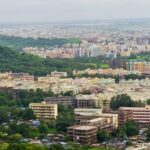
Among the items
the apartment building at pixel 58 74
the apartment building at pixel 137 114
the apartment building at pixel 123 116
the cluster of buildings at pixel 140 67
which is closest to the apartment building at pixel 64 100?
the apartment building at pixel 137 114

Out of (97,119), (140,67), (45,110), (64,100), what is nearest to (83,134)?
(97,119)

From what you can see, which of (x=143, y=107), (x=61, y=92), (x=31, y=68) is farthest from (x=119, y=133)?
(x=31, y=68)

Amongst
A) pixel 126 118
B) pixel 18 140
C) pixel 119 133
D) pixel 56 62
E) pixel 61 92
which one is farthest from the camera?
pixel 56 62

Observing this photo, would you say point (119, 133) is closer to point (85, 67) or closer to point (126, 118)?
point (126, 118)

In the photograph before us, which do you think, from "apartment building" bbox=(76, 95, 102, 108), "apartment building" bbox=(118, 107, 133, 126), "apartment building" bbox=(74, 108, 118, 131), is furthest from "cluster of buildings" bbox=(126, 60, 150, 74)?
"apartment building" bbox=(74, 108, 118, 131)

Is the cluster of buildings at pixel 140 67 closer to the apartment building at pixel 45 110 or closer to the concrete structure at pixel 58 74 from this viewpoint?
the concrete structure at pixel 58 74

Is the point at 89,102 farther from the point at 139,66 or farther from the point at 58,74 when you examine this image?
the point at 139,66
